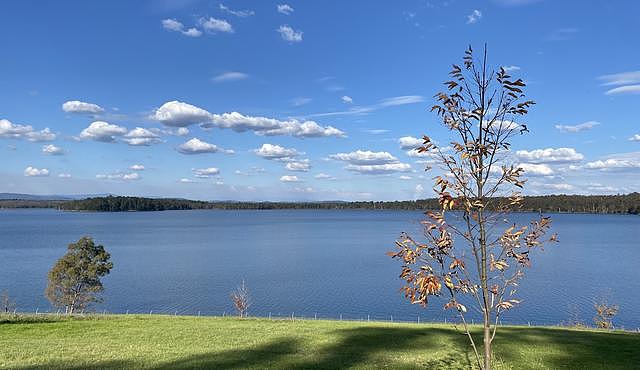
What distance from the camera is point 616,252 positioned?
92.2 meters

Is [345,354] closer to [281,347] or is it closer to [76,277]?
[281,347]

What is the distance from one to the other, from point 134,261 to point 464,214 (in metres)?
86.0

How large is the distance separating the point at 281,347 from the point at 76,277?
1376 inches

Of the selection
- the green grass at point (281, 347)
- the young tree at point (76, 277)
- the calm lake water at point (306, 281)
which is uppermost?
the green grass at point (281, 347)

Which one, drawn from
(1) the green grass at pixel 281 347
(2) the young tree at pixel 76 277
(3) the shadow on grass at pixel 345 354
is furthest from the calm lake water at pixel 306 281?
(3) the shadow on grass at pixel 345 354

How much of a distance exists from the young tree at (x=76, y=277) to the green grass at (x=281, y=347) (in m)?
23.1

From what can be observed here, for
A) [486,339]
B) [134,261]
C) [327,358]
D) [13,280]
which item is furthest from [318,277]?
[486,339]

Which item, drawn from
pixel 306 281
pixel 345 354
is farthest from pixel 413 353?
pixel 306 281

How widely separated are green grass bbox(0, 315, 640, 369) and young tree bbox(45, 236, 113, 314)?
75.9 feet

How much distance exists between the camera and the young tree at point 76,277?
43.6m

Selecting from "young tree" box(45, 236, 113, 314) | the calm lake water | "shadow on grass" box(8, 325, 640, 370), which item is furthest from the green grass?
Result: the calm lake water

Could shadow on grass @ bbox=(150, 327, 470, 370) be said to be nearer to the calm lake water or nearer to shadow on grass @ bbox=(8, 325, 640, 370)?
shadow on grass @ bbox=(8, 325, 640, 370)

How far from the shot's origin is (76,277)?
43969 millimetres

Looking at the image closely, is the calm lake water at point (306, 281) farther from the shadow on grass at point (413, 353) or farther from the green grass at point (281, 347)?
the shadow on grass at point (413, 353)
